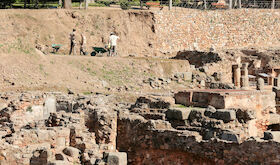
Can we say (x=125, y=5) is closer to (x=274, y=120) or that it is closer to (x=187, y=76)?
(x=187, y=76)

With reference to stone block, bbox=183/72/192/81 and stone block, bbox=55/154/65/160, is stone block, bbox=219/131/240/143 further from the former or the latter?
stone block, bbox=183/72/192/81

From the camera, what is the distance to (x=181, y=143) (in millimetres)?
17328

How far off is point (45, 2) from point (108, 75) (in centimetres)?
2221

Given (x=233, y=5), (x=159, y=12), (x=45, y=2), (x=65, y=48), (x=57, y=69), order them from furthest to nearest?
(x=233, y=5)
(x=45, y=2)
(x=159, y=12)
(x=65, y=48)
(x=57, y=69)

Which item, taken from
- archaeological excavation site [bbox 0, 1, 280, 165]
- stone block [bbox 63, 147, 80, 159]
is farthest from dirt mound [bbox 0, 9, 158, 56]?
stone block [bbox 63, 147, 80, 159]

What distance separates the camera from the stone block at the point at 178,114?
18500mm

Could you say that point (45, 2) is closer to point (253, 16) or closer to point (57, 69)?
point (253, 16)

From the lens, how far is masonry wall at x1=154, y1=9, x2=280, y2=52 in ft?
152

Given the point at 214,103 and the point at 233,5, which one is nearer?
the point at 214,103

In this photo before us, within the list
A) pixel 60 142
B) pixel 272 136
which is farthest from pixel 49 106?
pixel 272 136

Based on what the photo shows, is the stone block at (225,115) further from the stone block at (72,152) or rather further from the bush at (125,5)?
the bush at (125,5)

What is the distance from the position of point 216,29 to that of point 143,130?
104 ft

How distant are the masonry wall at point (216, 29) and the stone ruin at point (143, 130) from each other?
23.5 meters

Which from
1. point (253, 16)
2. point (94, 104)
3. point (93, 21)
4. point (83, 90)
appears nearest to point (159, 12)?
point (93, 21)
